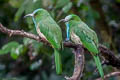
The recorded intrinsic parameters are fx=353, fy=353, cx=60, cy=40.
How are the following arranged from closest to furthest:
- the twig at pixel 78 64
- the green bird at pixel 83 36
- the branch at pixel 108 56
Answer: the twig at pixel 78 64
the green bird at pixel 83 36
the branch at pixel 108 56

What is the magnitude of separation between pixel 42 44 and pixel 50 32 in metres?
1.08

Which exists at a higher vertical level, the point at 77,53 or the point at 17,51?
the point at 17,51

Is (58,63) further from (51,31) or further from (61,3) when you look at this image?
(61,3)

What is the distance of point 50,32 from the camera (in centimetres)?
275

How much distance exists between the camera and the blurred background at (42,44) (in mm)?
3852

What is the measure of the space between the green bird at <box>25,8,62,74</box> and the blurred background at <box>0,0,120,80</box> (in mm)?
767

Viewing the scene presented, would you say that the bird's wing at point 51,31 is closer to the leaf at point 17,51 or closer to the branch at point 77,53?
the branch at point 77,53

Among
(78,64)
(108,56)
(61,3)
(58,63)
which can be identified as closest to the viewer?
(78,64)

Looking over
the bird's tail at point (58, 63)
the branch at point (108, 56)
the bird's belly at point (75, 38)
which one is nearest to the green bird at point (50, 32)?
the bird's tail at point (58, 63)

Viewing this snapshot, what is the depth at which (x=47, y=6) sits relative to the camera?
394 cm

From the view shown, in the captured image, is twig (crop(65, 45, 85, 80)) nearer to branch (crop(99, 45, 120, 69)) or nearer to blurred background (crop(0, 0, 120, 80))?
branch (crop(99, 45, 120, 69))

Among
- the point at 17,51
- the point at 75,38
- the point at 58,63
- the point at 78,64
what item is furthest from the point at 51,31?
the point at 17,51

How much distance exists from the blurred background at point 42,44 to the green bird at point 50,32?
30.2 inches

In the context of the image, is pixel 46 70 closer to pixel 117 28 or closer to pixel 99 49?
pixel 117 28
